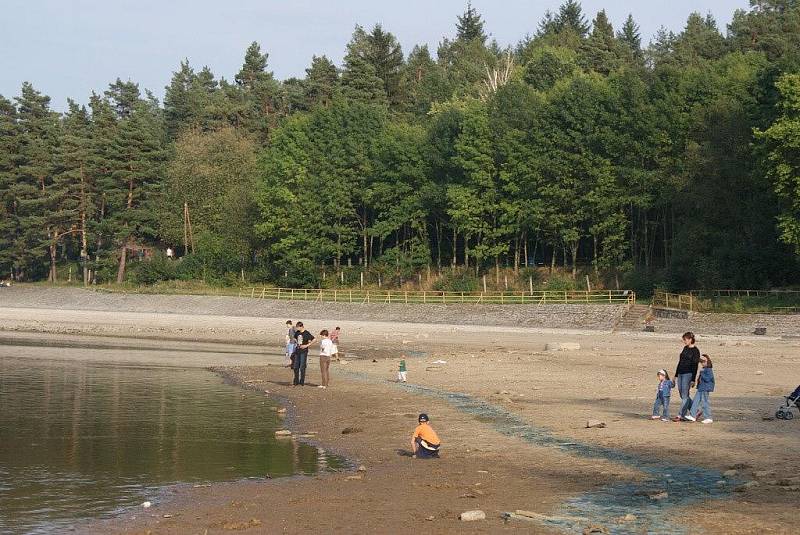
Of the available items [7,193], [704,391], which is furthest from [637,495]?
[7,193]

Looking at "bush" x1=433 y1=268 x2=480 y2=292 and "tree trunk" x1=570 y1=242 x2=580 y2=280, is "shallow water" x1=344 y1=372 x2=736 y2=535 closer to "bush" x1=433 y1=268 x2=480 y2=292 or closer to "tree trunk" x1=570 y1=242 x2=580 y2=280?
"tree trunk" x1=570 y1=242 x2=580 y2=280

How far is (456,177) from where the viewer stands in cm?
8975

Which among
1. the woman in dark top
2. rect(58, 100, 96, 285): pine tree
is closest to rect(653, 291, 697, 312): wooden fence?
the woman in dark top

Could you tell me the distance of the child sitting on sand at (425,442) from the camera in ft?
64.5

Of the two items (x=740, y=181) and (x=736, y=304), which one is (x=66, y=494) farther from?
(x=740, y=181)

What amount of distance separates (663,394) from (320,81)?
125 meters

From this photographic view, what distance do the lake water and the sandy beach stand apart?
3.21ft

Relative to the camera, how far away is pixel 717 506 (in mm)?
14758

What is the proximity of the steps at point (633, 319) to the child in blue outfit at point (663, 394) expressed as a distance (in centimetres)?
3682

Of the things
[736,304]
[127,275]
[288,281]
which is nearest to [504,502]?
[736,304]

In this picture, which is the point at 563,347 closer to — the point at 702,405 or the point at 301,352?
the point at 301,352

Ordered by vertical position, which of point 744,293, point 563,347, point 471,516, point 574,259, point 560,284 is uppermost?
point 574,259

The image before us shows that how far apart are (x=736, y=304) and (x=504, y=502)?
46413mm

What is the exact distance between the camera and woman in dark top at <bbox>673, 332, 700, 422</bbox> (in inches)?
906
